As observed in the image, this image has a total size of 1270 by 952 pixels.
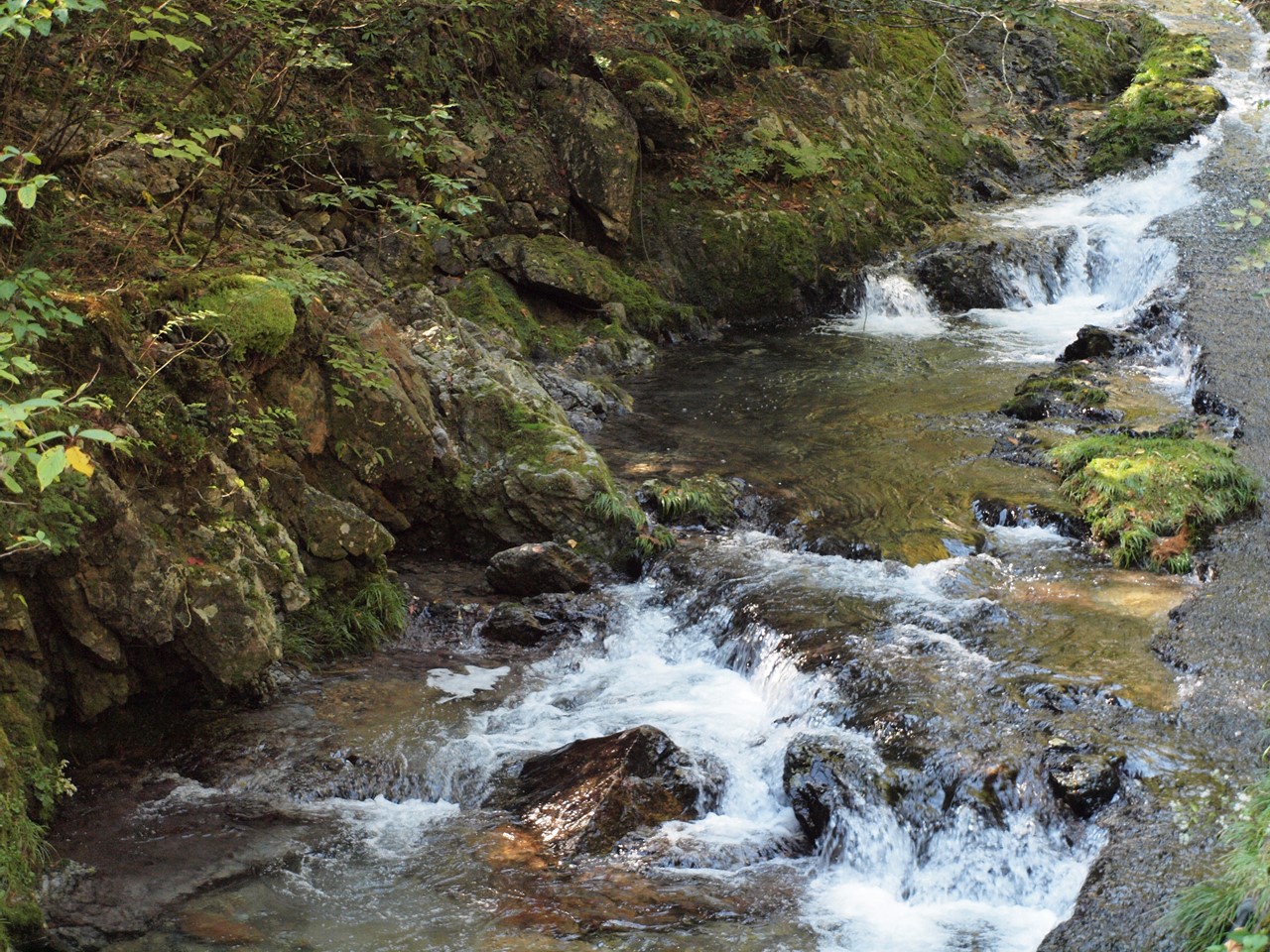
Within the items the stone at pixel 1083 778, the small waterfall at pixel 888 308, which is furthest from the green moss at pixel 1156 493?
the small waterfall at pixel 888 308

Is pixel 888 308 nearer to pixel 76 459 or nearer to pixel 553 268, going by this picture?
pixel 553 268

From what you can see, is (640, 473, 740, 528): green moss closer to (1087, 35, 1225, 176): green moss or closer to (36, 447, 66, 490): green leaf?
(36, 447, 66, 490): green leaf

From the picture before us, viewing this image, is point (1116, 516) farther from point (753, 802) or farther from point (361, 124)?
point (361, 124)

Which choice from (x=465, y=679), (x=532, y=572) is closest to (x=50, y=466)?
(x=465, y=679)

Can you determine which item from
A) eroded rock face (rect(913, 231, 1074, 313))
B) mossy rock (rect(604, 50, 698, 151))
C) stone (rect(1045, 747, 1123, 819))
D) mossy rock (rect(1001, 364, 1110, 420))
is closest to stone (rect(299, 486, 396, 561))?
stone (rect(1045, 747, 1123, 819))

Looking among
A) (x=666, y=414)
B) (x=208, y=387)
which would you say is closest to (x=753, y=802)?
(x=208, y=387)

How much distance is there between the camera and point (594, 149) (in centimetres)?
1359

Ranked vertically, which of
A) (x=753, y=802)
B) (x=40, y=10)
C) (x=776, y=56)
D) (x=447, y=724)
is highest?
(x=776, y=56)

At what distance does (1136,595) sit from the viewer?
728 centimetres

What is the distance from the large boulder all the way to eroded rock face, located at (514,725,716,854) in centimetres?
921

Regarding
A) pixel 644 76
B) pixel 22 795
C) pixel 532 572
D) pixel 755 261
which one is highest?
pixel 644 76

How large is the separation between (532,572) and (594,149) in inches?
300

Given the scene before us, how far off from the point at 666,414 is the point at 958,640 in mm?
5191

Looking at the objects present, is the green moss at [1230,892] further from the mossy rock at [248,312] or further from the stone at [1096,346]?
the stone at [1096,346]
